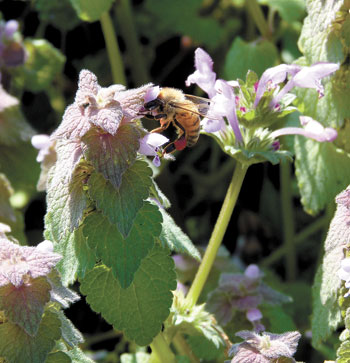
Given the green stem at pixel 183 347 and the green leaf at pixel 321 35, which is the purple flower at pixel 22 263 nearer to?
the green stem at pixel 183 347

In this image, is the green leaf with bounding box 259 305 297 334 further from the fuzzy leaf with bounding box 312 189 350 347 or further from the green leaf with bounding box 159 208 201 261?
the green leaf with bounding box 159 208 201 261

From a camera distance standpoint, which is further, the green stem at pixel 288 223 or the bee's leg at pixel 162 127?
the green stem at pixel 288 223

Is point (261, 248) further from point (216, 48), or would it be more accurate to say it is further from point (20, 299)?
point (20, 299)

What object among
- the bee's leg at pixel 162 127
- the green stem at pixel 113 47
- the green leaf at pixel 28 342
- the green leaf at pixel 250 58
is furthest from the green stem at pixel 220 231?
the green stem at pixel 113 47

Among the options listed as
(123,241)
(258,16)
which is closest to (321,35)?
(258,16)

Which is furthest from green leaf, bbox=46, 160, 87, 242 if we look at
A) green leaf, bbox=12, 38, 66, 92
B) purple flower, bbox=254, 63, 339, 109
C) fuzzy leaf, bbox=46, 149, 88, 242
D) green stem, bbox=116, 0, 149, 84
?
green stem, bbox=116, 0, 149, 84

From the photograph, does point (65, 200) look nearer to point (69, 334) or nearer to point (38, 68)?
point (69, 334)
